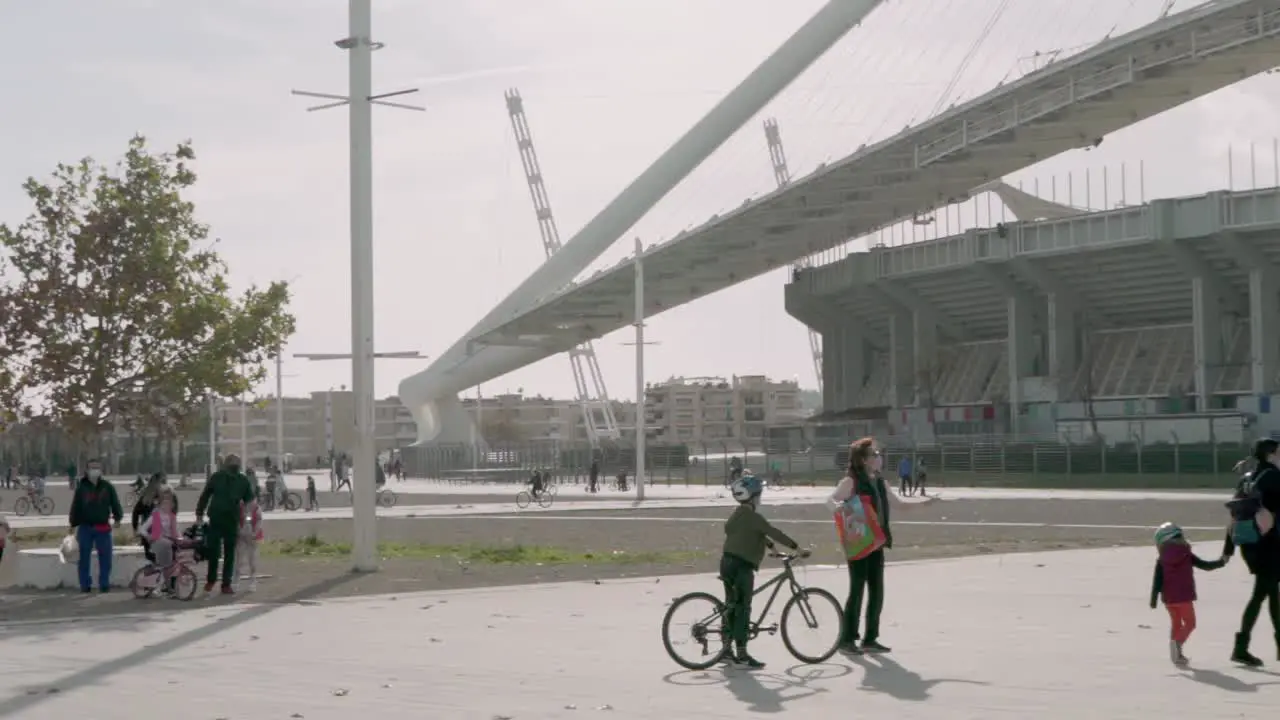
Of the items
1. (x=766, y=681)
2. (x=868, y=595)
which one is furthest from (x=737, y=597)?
(x=868, y=595)

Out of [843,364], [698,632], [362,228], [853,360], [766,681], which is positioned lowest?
[766,681]

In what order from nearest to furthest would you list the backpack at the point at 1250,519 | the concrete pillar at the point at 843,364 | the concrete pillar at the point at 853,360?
the backpack at the point at 1250,519, the concrete pillar at the point at 853,360, the concrete pillar at the point at 843,364

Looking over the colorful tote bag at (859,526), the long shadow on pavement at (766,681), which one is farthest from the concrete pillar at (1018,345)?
the long shadow on pavement at (766,681)

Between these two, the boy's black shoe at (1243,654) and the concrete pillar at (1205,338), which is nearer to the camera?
the boy's black shoe at (1243,654)

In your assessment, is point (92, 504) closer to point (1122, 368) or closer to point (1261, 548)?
point (1261, 548)

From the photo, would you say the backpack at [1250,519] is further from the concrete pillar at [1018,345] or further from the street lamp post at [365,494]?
the concrete pillar at [1018,345]

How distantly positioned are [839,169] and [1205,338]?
16.4m

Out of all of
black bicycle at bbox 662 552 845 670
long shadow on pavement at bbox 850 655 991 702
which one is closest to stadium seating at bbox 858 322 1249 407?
black bicycle at bbox 662 552 845 670

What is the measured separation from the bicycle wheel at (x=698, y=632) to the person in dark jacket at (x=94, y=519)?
9149mm

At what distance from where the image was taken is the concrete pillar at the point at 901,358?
9262 cm

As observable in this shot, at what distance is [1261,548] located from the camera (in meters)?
11.6

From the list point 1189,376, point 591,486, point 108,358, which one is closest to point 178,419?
point 108,358

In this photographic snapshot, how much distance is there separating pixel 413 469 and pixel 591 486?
36497 mm

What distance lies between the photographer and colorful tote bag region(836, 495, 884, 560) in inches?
507
